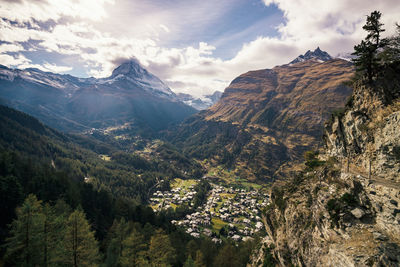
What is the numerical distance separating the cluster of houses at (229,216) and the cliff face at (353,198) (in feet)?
268

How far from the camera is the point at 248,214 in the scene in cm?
15225

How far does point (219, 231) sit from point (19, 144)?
636 ft

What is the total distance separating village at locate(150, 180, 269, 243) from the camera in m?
125

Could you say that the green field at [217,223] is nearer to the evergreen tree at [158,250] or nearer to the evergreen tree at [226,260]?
the evergreen tree at [226,260]

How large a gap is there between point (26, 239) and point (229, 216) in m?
136

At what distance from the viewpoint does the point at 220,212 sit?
499 ft

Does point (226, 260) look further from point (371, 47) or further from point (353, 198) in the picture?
point (371, 47)

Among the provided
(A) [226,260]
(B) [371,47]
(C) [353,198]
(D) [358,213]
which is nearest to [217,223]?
(A) [226,260]

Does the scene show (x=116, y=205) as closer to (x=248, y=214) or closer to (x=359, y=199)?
(x=359, y=199)

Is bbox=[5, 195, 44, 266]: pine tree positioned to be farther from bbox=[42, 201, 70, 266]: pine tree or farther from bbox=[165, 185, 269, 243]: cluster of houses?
bbox=[165, 185, 269, 243]: cluster of houses

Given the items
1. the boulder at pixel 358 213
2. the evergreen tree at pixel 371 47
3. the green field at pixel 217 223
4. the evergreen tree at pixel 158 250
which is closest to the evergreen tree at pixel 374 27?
the evergreen tree at pixel 371 47

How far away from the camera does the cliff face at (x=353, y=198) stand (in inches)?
925

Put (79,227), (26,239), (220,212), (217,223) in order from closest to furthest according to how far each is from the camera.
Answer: (26,239) < (79,227) < (217,223) < (220,212)

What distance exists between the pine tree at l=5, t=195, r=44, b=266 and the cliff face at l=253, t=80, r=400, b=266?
46.2 m
